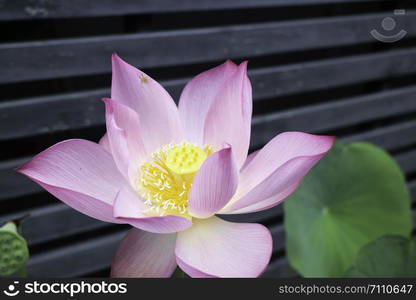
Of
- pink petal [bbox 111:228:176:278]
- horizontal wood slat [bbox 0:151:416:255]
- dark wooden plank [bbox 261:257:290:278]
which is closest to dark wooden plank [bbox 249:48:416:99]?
horizontal wood slat [bbox 0:151:416:255]

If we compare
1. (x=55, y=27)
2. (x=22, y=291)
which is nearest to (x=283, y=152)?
(x=22, y=291)

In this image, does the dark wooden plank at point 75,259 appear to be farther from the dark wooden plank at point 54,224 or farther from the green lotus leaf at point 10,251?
the green lotus leaf at point 10,251

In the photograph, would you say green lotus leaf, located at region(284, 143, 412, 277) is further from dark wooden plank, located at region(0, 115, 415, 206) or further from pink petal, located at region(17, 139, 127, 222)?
pink petal, located at region(17, 139, 127, 222)

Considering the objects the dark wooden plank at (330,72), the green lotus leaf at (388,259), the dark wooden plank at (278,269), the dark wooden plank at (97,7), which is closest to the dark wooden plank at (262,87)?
the dark wooden plank at (330,72)

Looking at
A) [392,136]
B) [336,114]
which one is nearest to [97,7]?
[336,114]

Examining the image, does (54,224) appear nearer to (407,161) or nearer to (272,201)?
(272,201)
